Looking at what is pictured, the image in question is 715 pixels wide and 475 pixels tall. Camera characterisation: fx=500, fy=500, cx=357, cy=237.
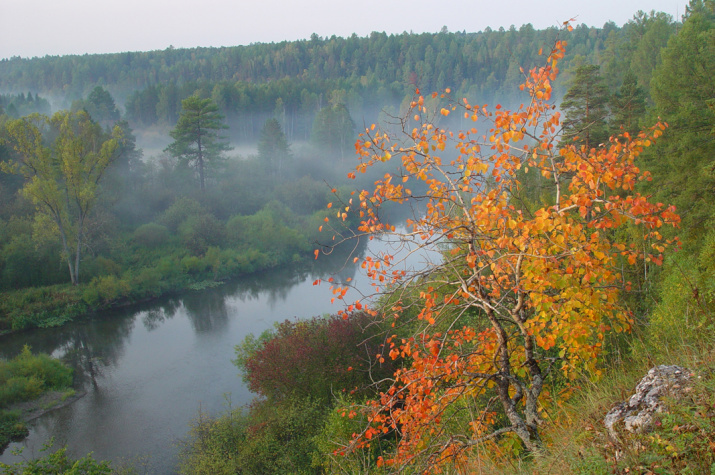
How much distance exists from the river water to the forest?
5.25ft

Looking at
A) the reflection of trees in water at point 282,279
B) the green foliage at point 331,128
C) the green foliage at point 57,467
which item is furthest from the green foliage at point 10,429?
the green foliage at point 331,128

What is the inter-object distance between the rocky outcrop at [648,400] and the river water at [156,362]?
432 inches

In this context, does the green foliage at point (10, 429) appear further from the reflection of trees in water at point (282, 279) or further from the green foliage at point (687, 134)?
the green foliage at point (687, 134)

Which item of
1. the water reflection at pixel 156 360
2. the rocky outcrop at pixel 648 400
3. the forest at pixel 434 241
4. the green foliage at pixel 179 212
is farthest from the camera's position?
the green foliage at pixel 179 212

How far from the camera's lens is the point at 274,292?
26469mm

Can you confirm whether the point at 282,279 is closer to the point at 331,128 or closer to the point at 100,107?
the point at 331,128

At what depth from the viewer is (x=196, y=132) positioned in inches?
1457

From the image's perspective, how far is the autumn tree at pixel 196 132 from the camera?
3588cm

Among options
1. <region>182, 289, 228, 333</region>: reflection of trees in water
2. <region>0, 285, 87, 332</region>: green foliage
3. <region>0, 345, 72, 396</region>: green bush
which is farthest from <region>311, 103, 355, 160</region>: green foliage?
<region>0, 345, 72, 396</region>: green bush

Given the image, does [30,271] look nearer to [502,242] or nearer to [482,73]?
[502,242]

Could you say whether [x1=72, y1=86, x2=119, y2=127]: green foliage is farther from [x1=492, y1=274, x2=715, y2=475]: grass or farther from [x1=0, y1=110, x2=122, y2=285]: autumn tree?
[x1=492, y1=274, x2=715, y2=475]: grass

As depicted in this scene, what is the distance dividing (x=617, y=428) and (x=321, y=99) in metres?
63.0

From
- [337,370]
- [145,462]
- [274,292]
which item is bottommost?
[274,292]

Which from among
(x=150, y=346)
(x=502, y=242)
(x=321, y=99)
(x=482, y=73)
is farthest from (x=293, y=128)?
(x=502, y=242)
